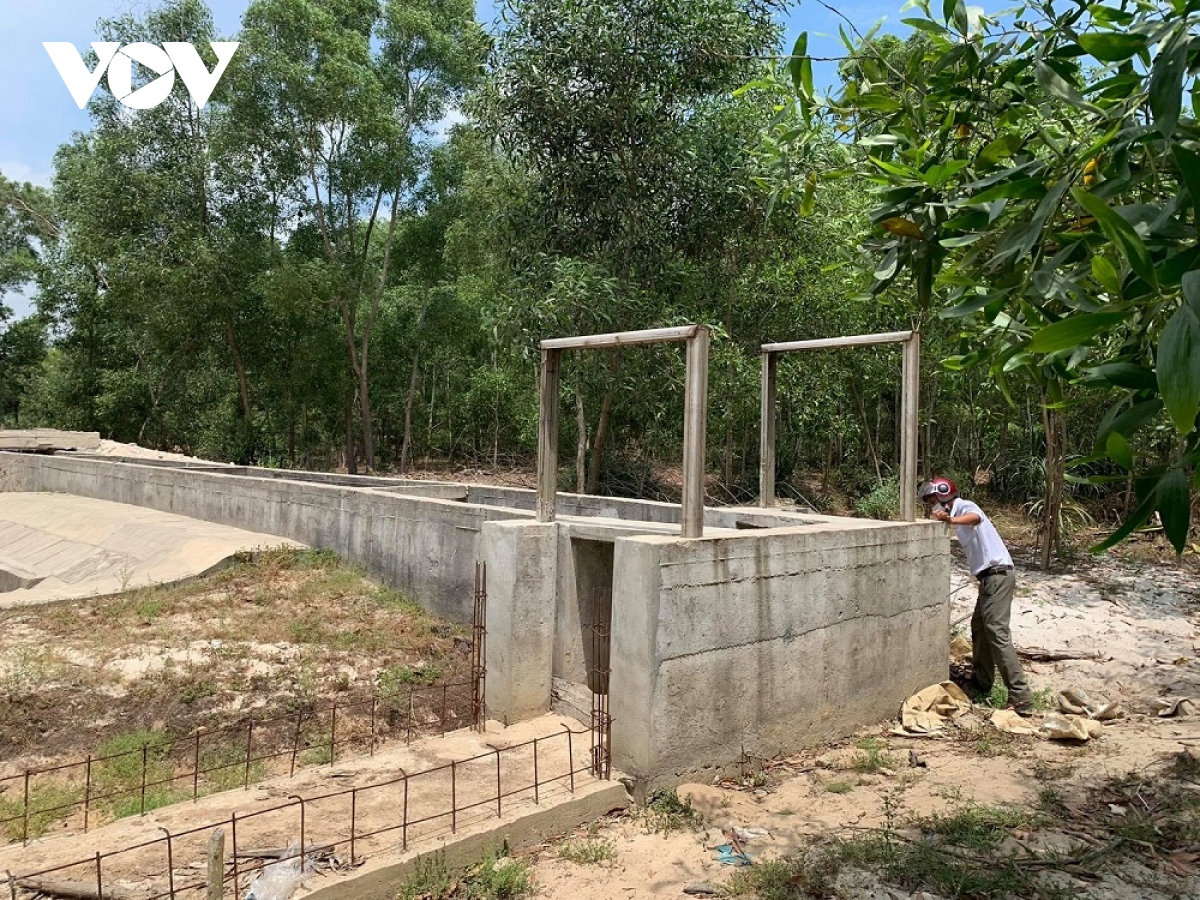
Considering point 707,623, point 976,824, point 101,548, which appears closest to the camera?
point 976,824

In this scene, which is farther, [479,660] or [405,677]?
[405,677]

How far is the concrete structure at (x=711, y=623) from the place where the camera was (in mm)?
4684

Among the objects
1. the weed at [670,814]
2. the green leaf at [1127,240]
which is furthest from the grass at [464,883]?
the green leaf at [1127,240]

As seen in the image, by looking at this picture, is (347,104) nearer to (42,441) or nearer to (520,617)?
(42,441)

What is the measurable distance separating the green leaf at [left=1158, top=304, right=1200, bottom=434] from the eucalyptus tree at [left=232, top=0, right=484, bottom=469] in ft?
63.9

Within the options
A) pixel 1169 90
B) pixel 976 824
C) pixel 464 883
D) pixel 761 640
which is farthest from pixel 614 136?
pixel 1169 90

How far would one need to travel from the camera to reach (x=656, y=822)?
436 centimetres

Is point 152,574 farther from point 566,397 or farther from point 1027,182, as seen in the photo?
point 1027,182

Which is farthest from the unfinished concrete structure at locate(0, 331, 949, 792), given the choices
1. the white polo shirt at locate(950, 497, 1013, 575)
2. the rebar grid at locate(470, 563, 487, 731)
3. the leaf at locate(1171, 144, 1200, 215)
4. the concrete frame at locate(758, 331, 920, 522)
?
the leaf at locate(1171, 144, 1200, 215)

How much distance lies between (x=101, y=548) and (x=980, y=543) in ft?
35.0

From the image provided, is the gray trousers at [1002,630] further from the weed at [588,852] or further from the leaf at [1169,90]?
the leaf at [1169,90]

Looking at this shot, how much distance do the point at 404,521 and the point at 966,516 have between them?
17.5 ft

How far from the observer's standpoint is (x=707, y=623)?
191 inches

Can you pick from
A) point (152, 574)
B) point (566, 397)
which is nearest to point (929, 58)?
point (152, 574)
